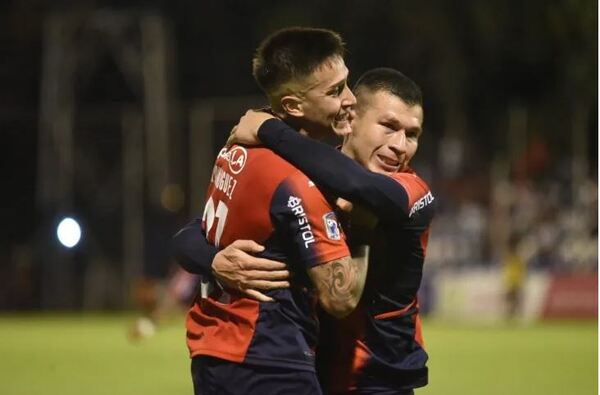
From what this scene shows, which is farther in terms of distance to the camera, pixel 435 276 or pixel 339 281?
pixel 435 276

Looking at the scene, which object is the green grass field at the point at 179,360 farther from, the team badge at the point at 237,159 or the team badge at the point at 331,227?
the team badge at the point at 331,227

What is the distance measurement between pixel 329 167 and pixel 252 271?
430 millimetres

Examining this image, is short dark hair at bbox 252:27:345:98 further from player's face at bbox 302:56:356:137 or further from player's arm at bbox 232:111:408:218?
player's arm at bbox 232:111:408:218

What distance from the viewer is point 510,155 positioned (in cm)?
2667

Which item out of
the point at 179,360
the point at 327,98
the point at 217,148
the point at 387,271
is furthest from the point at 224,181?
the point at 217,148

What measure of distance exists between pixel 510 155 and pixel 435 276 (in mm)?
3212

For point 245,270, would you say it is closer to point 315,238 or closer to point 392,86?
point 315,238

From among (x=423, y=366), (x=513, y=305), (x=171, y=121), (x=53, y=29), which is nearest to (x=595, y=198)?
(x=513, y=305)

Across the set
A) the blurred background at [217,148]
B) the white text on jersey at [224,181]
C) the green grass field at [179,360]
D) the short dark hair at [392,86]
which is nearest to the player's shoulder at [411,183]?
the short dark hair at [392,86]

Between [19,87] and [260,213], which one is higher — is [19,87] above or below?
above

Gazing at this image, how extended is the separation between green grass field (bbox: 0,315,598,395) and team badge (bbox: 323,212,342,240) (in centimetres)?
754

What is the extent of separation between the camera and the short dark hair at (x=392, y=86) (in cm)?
528

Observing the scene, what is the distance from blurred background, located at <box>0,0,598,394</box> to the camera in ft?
81.2

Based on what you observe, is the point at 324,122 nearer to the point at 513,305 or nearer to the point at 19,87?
the point at 513,305
